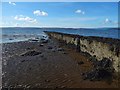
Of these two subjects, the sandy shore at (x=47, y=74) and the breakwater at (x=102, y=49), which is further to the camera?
the breakwater at (x=102, y=49)

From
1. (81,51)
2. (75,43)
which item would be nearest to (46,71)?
(81,51)

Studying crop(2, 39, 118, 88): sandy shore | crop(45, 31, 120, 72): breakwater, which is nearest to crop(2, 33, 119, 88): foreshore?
crop(2, 39, 118, 88): sandy shore

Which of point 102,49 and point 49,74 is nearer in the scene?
point 49,74

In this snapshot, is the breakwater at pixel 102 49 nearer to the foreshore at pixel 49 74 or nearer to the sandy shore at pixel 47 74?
the foreshore at pixel 49 74

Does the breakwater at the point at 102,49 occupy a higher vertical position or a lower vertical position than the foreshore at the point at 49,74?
higher

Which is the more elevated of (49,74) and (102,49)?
(102,49)

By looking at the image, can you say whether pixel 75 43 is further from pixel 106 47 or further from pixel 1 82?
pixel 1 82

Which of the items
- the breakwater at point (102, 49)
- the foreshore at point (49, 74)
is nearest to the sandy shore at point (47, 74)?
the foreshore at point (49, 74)

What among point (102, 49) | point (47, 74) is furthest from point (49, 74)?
point (102, 49)

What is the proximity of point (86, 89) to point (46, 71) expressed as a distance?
184 inches

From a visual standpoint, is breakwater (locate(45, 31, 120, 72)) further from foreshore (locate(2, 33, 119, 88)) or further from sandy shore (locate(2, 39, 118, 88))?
sandy shore (locate(2, 39, 118, 88))

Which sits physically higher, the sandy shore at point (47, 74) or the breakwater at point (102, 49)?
the breakwater at point (102, 49)

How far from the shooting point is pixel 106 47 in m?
17.9

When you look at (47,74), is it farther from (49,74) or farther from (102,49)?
(102,49)
